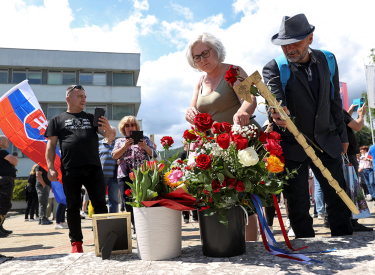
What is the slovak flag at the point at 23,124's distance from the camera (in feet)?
21.2

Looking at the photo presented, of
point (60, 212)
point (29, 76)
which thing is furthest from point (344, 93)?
point (29, 76)

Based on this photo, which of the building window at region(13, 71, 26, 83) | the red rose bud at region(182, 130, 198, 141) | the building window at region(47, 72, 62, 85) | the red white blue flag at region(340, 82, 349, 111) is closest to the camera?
the red rose bud at region(182, 130, 198, 141)

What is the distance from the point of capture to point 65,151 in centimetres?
368

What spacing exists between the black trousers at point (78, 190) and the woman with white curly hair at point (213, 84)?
1565 mm

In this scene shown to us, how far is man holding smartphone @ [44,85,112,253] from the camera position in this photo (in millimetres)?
3613

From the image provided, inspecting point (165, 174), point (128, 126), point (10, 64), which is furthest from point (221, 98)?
point (10, 64)

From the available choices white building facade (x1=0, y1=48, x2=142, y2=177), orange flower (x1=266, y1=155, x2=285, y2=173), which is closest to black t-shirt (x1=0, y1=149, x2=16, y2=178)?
orange flower (x1=266, y1=155, x2=285, y2=173)

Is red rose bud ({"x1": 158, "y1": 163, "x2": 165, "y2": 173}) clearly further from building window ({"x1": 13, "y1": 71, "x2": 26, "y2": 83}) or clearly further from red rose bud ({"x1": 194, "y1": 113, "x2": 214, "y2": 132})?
building window ({"x1": 13, "y1": 71, "x2": 26, "y2": 83})

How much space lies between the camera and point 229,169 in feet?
6.36

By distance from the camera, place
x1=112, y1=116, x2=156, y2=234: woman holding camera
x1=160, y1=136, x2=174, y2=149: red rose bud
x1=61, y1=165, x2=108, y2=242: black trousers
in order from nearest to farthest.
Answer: x1=160, y1=136, x2=174, y2=149: red rose bud < x1=61, y1=165, x2=108, y2=242: black trousers < x1=112, y1=116, x2=156, y2=234: woman holding camera

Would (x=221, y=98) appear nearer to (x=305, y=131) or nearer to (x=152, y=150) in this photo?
(x=305, y=131)

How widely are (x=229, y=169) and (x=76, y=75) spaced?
2670 cm

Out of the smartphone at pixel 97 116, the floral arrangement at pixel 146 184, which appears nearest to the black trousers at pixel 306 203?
the floral arrangement at pixel 146 184

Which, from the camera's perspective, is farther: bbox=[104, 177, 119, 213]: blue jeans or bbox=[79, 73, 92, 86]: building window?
bbox=[79, 73, 92, 86]: building window
